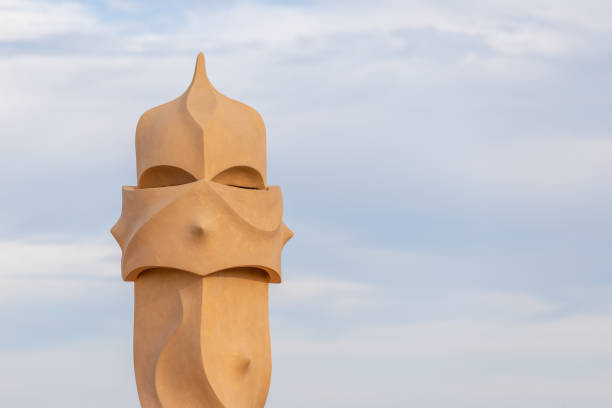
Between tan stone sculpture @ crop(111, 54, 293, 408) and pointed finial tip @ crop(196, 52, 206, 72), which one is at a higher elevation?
pointed finial tip @ crop(196, 52, 206, 72)

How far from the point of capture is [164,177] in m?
27.9

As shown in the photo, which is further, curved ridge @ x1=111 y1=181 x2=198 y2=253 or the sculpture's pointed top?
the sculpture's pointed top

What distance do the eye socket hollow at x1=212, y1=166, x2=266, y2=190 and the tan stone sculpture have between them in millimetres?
24

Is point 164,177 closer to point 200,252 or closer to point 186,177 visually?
point 186,177

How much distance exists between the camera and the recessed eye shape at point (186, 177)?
27625 mm

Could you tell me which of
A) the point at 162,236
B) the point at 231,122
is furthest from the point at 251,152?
the point at 162,236

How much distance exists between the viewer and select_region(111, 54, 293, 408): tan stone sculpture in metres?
27.0

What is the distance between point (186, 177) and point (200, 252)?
157 centimetres

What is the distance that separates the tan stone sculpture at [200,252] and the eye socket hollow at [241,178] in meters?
0.02

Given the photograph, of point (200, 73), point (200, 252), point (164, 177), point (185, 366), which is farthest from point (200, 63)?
point (185, 366)

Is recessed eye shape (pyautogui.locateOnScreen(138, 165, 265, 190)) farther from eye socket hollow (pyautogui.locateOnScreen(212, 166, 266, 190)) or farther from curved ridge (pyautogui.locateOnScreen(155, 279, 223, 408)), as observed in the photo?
curved ridge (pyautogui.locateOnScreen(155, 279, 223, 408))

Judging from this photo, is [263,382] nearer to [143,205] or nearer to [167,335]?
[167,335]

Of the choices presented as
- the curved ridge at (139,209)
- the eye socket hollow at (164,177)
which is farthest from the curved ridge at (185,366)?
the eye socket hollow at (164,177)

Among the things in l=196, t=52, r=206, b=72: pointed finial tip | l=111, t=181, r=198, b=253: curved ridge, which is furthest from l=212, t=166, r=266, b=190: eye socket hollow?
l=196, t=52, r=206, b=72: pointed finial tip
